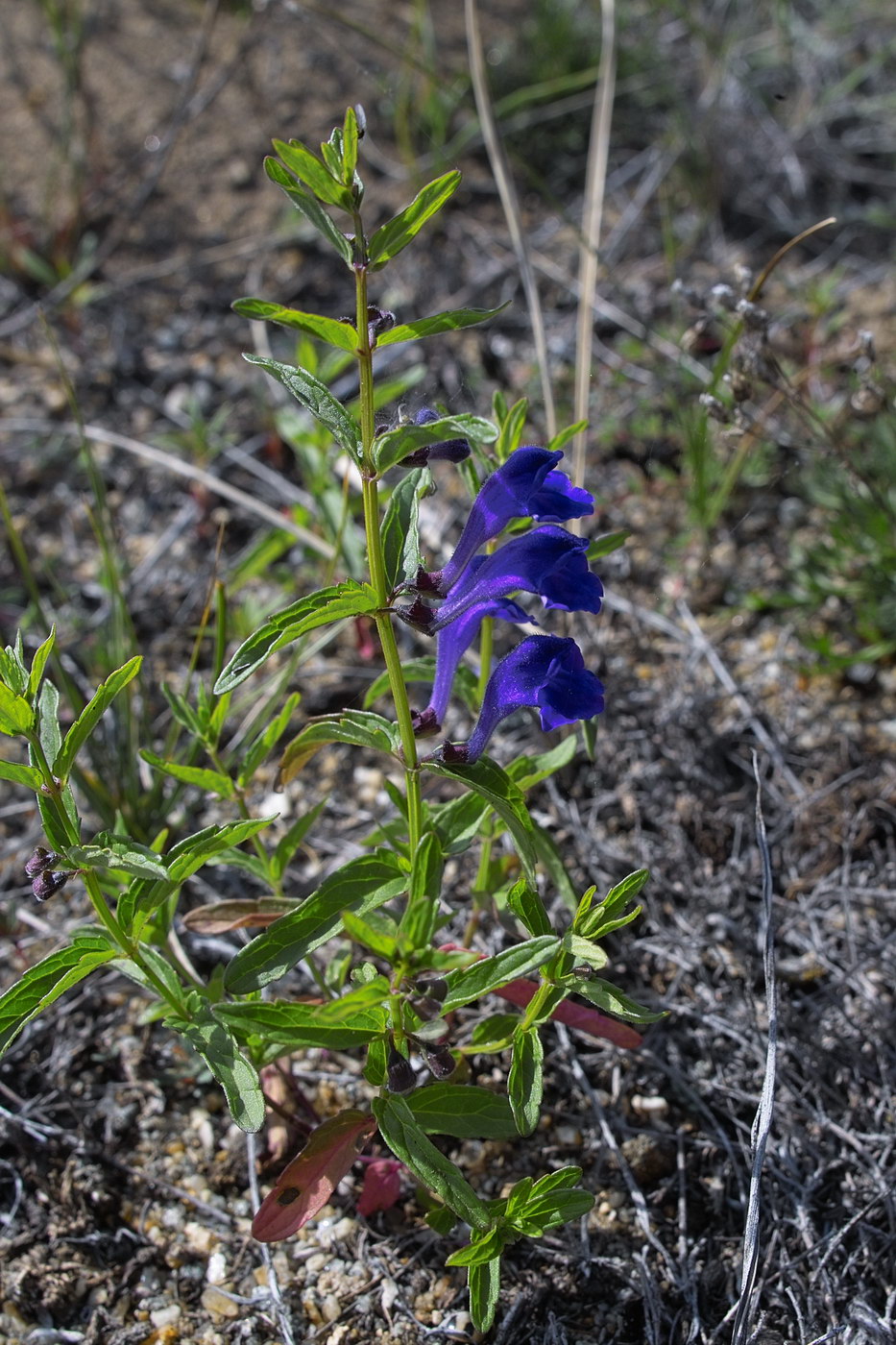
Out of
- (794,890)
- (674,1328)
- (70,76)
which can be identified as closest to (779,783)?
(794,890)

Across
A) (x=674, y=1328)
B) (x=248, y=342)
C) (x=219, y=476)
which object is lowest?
(x=674, y=1328)

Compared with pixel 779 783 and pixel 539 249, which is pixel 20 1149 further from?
pixel 539 249

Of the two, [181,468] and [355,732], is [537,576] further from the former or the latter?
[181,468]

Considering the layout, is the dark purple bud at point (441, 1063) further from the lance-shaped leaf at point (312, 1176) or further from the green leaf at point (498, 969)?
the lance-shaped leaf at point (312, 1176)

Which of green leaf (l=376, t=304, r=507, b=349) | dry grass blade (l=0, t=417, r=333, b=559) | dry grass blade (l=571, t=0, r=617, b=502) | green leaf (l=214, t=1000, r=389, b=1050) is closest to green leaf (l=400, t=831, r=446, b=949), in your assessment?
green leaf (l=214, t=1000, r=389, b=1050)

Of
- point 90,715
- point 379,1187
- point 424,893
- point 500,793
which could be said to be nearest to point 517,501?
point 500,793
